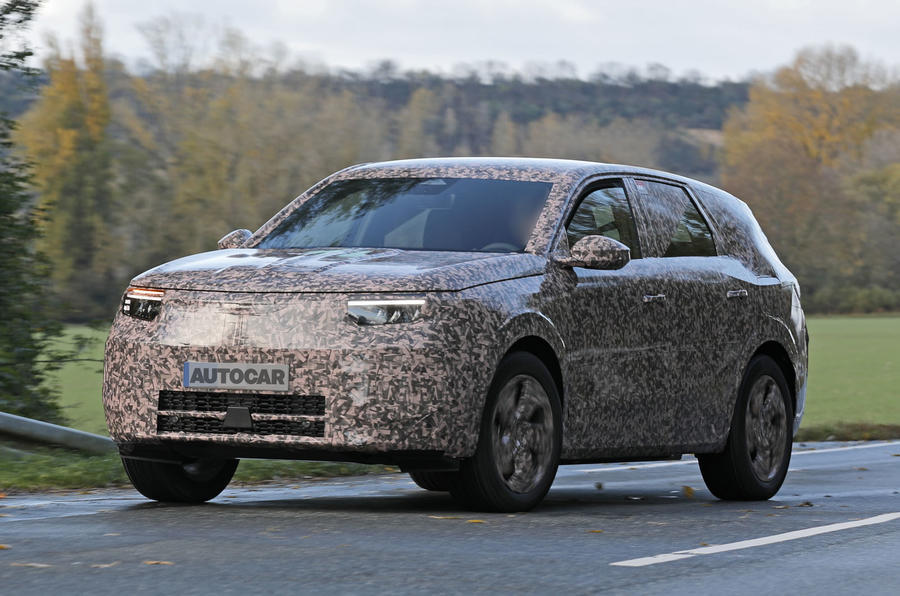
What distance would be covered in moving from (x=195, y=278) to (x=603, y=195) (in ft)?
8.09

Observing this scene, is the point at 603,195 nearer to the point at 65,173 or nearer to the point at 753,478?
the point at 753,478

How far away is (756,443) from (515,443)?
266cm

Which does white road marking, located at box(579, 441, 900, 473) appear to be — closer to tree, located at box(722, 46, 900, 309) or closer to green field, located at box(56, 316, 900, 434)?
green field, located at box(56, 316, 900, 434)

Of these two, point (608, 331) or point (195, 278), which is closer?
point (195, 278)

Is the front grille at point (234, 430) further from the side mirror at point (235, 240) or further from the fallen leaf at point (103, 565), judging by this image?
the fallen leaf at point (103, 565)

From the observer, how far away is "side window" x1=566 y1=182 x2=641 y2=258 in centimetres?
888

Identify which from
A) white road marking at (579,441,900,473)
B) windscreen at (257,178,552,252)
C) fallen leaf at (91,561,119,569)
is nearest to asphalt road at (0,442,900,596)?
fallen leaf at (91,561,119,569)

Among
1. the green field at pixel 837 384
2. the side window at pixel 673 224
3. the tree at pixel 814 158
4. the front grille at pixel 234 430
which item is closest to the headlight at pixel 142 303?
the front grille at pixel 234 430

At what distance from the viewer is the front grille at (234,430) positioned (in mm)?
7516

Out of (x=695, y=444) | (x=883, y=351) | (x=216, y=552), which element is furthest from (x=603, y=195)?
(x=883, y=351)

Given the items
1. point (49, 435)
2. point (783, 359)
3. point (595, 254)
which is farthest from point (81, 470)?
point (783, 359)

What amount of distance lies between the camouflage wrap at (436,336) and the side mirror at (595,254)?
10 cm

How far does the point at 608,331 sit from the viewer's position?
28.5 ft

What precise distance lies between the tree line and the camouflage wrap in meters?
7.98
